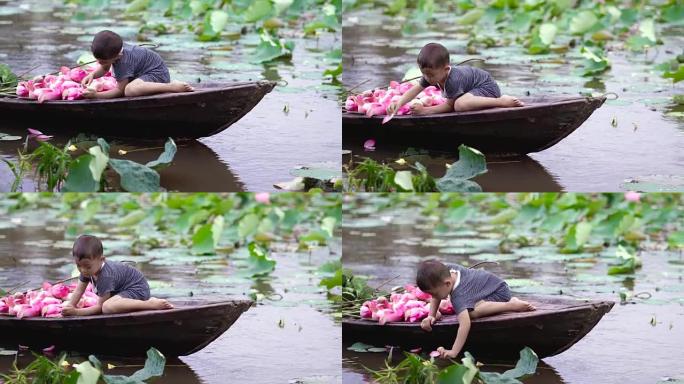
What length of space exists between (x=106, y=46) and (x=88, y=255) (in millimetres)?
1012

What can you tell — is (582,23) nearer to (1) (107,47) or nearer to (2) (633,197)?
(2) (633,197)

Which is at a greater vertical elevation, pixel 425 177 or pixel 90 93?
pixel 90 93

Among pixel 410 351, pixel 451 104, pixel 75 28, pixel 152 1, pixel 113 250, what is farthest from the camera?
pixel 152 1

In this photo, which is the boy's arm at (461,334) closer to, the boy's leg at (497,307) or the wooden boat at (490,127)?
the boy's leg at (497,307)

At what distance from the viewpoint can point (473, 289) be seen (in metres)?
4.95

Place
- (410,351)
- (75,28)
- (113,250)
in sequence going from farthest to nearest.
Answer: (75,28)
(113,250)
(410,351)

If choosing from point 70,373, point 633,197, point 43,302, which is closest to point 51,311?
point 43,302

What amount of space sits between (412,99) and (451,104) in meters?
0.19

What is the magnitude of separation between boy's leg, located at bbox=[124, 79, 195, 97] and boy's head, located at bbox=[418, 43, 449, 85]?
1044 mm

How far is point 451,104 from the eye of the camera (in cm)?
556

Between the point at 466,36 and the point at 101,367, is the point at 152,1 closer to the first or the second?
the point at 466,36

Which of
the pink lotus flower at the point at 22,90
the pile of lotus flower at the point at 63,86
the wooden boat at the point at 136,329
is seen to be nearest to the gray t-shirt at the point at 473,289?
the wooden boat at the point at 136,329

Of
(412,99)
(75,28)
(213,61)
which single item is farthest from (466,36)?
(412,99)

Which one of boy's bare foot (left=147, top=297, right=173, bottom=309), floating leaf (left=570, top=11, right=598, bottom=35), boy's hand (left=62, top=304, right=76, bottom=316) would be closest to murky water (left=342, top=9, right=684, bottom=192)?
floating leaf (left=570, top=11, right=598, bottom=35)
